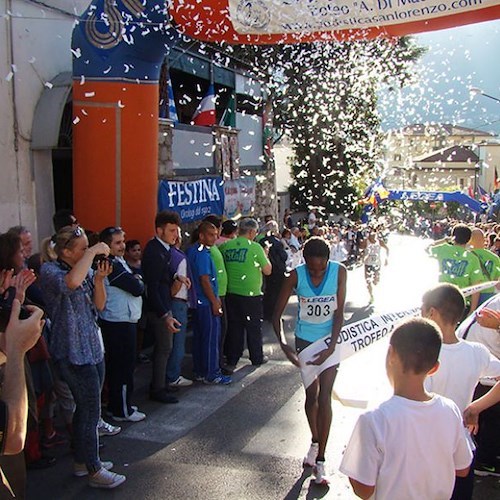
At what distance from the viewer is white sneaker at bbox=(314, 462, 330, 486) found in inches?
171

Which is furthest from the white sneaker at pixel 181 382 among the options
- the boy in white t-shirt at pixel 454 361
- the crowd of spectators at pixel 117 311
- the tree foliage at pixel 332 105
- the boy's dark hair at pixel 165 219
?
the tree foliage at pixel 332 105

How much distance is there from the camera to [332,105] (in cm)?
2303

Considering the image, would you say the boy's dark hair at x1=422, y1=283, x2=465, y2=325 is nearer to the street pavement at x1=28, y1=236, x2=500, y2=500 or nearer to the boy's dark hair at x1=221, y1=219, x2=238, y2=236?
the street pavement at x1=28, y1=236, x2=500, y2=500

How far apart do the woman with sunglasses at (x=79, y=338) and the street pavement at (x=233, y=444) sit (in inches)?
10.8

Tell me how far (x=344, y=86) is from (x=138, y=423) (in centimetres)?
1790

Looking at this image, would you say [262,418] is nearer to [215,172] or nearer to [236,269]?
[236,269]

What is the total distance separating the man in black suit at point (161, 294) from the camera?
5891 millimetres

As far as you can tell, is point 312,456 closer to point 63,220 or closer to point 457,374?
point 457,374

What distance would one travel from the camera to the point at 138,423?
218 inches

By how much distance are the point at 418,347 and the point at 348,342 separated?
2419 millimetres

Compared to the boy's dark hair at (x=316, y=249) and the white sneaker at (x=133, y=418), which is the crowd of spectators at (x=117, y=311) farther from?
the boy's dark hair at (x=316, y=249)

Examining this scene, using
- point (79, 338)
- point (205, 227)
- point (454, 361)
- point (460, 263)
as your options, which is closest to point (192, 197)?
point (205, 227)

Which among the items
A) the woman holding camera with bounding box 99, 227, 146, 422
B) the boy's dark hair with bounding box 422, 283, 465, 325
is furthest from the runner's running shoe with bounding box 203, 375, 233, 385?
the boy's dark hair with bounding box 422, 283, 465, 325

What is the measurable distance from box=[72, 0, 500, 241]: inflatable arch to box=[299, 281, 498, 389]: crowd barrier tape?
3.46 meters
